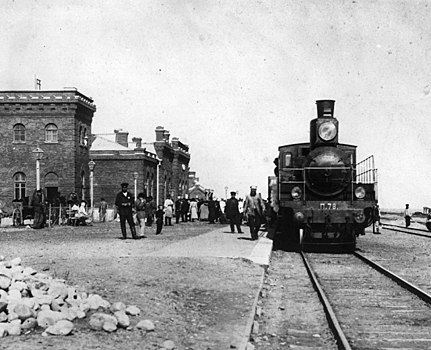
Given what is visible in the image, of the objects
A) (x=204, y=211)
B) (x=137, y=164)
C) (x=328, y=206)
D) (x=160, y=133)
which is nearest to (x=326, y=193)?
(x=328, y=206)

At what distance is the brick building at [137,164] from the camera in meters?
51.1

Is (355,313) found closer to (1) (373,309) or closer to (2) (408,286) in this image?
(1) (373,309)

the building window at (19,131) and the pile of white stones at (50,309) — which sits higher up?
the building window at (19,131)

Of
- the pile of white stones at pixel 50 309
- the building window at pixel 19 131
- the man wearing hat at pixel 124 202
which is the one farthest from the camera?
the building window at pixel 19 131

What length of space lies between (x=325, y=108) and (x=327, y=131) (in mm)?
807

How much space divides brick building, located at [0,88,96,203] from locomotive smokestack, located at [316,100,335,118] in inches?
1059

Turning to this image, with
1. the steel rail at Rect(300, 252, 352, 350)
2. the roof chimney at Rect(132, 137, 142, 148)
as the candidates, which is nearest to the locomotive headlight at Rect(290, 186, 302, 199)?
the steel rail at Rect(300, 252, 352, 350)

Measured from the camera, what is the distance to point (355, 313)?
330 inches

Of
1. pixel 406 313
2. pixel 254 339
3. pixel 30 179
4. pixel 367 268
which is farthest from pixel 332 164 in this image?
pixel 30 179

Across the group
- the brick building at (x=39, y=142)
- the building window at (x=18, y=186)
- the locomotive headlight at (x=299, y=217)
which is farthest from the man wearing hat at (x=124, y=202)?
the building window at (x=18, y=186)

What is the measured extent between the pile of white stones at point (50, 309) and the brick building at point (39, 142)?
1376 inches

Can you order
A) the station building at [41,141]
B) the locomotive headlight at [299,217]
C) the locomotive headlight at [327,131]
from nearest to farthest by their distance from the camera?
1. the locomotive headlight at [299,217]
2. the locomotive headlight at [327,131]
3. the station building at [41,141]

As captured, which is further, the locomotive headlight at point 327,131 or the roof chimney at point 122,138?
the roof chimney at point 122,138

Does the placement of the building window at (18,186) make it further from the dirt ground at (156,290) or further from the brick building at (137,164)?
the dirt ground at (156,290)
